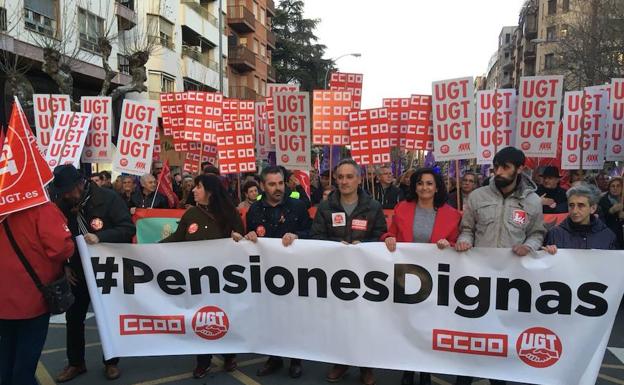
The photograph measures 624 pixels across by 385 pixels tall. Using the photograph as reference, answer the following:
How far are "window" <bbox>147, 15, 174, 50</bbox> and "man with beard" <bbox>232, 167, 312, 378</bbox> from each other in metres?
24.3

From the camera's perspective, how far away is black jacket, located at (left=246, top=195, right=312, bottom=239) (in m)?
4.58

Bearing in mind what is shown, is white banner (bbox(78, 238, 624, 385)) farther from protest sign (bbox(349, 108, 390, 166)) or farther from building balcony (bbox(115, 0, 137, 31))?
building balcony (bbox(115, 0, 137, 31))

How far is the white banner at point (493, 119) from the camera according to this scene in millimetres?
8203

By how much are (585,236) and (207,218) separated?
3.31m

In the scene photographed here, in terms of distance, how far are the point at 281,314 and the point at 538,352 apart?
1.99m

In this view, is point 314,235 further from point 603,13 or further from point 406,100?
point 603,13

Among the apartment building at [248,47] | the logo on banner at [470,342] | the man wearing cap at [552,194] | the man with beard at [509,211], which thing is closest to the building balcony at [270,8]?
the apartment building at [248,47]

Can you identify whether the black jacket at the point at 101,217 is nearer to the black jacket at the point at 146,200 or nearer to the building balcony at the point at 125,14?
the black jacket at the point at 146,200

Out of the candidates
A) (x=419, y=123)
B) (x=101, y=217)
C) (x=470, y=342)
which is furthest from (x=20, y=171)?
(x=419, y=123)

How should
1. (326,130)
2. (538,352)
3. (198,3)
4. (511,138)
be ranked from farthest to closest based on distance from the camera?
(198,3) → (326,130) → (511,138) → (538,352)

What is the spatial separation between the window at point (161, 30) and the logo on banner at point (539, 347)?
26.1m

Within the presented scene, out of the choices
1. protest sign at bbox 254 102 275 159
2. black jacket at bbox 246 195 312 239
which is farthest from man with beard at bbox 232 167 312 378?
protest sign at bbox 254 102 275 159

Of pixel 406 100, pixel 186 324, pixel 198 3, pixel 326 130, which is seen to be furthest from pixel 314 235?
pixel 198 3

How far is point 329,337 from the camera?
4.13 m
